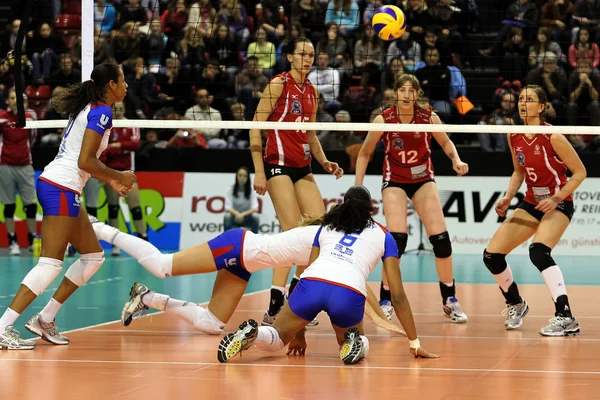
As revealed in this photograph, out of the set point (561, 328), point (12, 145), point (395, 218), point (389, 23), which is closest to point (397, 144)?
point (395, 218)

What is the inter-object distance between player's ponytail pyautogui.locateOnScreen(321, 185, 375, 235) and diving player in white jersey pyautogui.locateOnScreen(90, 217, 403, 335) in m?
0.38

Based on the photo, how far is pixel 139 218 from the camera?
16.0 metres

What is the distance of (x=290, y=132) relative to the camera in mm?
9039

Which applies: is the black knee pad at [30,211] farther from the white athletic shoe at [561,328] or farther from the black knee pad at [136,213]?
the white athletic shoe at [561,328]

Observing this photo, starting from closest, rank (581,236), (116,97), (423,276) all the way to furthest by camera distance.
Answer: (116,97) < (423,276) < (581,236)

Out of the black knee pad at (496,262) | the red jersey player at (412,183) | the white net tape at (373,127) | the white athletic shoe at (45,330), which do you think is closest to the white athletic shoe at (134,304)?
the white athletic shoe at (45,330)

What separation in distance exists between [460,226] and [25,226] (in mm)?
7251

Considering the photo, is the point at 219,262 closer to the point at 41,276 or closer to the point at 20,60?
the point at 41,276

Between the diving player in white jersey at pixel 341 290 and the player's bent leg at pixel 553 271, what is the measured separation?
1808 millimetres

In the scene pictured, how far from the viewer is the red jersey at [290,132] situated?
8.94m

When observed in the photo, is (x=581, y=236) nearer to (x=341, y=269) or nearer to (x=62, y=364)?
(x=341, y=269)

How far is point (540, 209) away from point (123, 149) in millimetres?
8958

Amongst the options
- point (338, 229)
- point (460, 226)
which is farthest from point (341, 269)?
point (460, 226)

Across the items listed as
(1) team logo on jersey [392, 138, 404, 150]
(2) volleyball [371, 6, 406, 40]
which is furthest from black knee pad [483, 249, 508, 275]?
(2) volleyball [371, 6, 406, 40]
